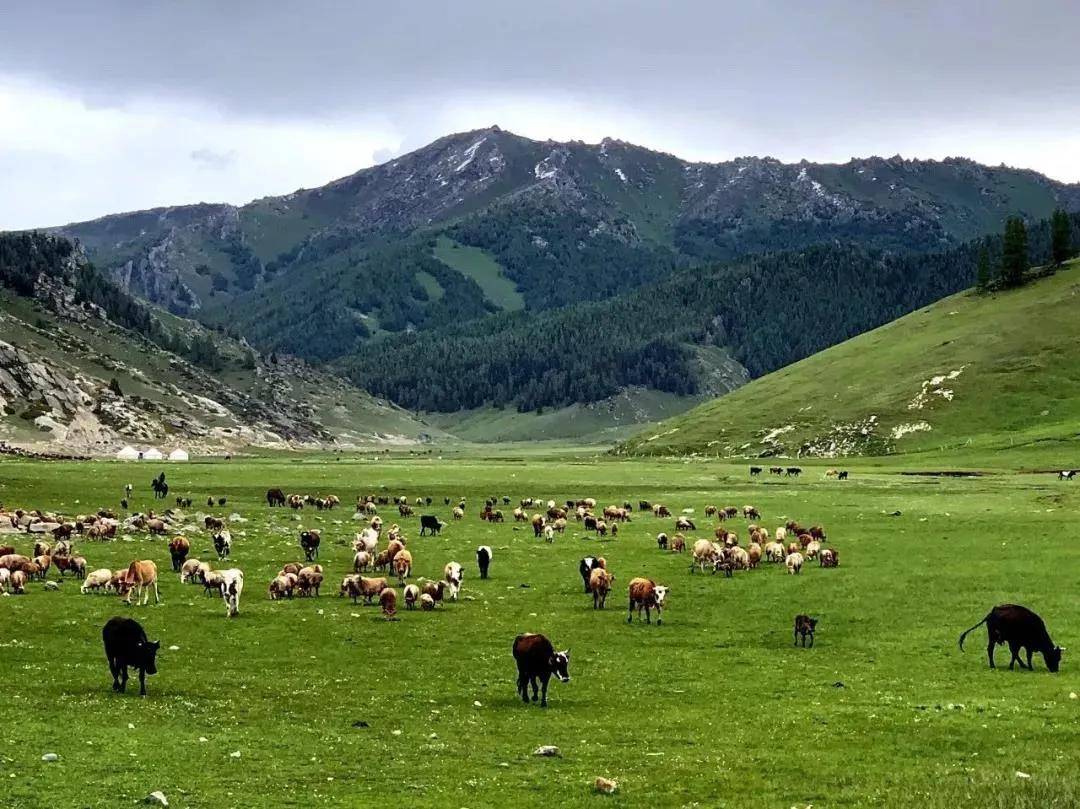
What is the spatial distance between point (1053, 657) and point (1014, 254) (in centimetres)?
18658

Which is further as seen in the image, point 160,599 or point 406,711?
point 160,599

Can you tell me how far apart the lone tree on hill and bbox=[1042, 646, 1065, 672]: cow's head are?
183 m

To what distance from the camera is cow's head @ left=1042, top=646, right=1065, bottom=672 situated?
28562mm

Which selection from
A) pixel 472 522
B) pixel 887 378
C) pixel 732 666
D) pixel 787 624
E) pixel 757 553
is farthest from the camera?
pixel 887 378

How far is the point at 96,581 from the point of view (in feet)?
131

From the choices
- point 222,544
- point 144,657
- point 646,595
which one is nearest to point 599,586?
point 646,595

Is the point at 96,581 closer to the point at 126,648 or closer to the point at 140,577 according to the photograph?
the point at 140,577

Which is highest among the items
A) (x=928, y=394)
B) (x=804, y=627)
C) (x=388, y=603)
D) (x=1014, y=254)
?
(x=1014, y=254)

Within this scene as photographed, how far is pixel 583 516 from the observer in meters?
73.0

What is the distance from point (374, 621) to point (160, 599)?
8852 mm

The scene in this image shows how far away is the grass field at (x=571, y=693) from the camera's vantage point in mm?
18391

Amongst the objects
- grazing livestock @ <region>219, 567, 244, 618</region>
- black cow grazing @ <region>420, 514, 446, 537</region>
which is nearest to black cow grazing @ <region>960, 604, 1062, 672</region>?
grazing livestock @ <region>219, 567, 244, 618</region>

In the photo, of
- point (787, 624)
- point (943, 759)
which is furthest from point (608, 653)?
point (943, 759)

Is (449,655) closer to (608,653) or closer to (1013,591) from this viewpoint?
(608,653)
